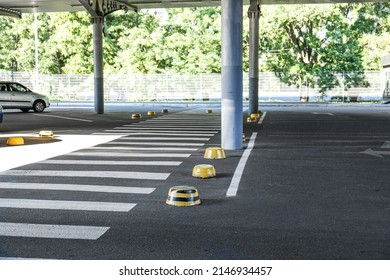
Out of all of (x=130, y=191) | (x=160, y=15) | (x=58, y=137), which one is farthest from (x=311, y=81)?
(x=130, y=191)

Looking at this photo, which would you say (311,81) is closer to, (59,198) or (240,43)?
(240,43)

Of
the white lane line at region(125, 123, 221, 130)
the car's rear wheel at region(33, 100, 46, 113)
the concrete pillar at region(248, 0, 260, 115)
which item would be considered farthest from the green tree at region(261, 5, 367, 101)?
the white lane line at region(125, 123, 221, 130)

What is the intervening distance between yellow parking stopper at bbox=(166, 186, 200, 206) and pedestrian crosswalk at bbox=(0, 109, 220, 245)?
53 cm

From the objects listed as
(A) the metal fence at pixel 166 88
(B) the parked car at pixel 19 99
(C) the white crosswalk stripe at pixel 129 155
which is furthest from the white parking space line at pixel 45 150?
(A) the metal fence at pixel 166 88

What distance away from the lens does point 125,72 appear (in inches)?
1866

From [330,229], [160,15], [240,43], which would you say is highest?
[160,15]

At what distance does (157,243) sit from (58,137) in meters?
11.2

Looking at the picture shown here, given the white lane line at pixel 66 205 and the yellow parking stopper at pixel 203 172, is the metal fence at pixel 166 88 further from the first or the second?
the white lane line at pixel 66 205

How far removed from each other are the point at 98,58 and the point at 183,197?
22405 millimetres

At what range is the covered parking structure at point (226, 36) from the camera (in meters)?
12.9

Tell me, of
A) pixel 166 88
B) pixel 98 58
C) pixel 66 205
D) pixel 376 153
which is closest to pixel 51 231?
pixel 66 205

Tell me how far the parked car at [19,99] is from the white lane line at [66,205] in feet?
73.6

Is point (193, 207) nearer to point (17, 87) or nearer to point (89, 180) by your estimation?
point (89, 180)

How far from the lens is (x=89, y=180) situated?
9.05m
